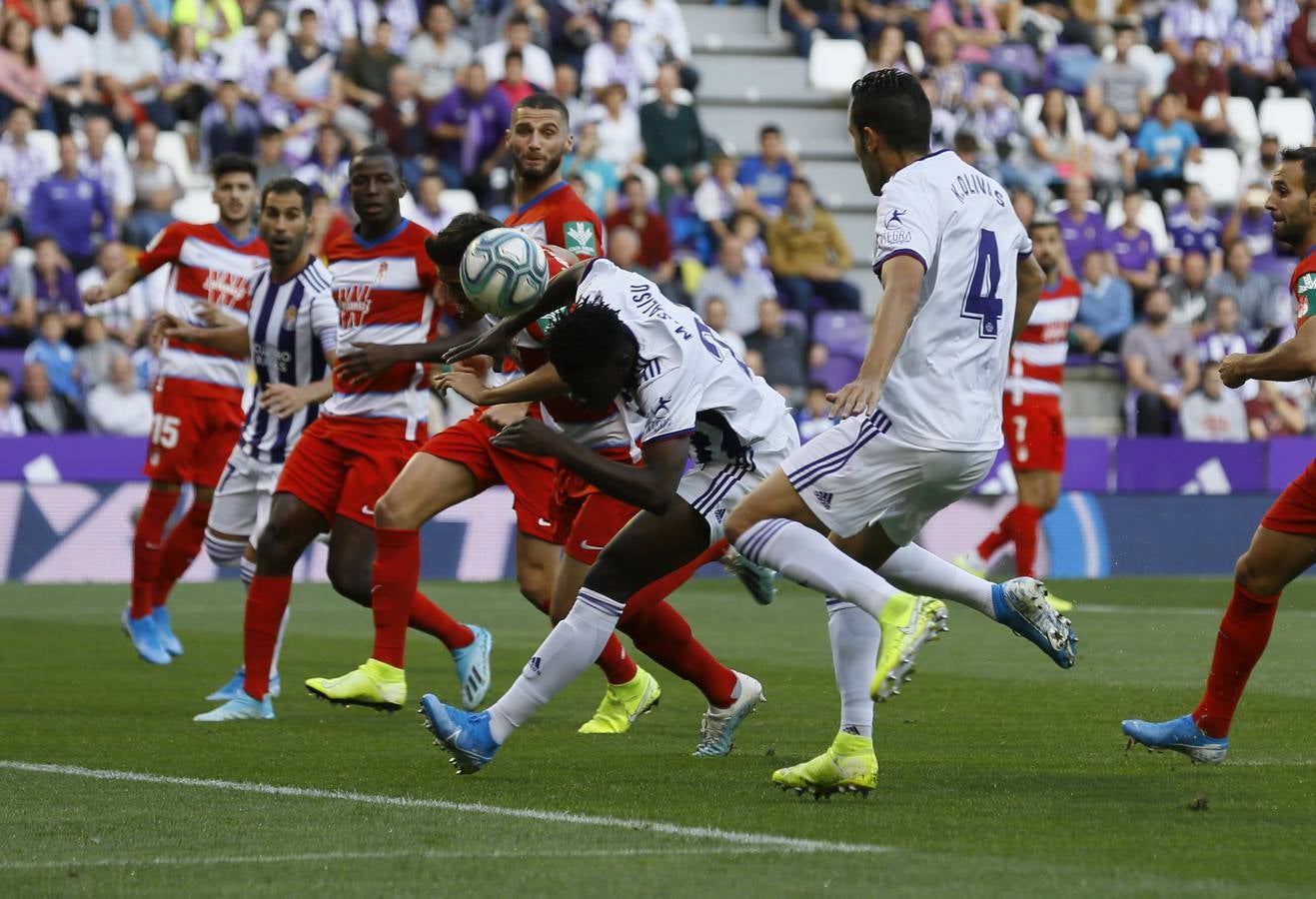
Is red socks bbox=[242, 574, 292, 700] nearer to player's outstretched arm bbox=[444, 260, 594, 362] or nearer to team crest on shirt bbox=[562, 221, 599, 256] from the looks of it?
player's outstretched arm bbox=[444, 260, 594, 362]

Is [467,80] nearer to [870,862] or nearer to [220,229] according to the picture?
[220,229]

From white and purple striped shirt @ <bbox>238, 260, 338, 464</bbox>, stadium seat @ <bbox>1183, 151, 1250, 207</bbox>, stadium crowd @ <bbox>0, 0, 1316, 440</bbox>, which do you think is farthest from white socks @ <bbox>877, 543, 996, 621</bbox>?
stadium seat @ <bbox>1183, 151, 1250, 207</bbox>

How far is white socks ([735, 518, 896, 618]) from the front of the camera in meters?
6.39

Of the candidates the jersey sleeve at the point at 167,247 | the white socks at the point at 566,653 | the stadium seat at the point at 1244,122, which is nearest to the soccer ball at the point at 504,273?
the white socks at the point at 566,653

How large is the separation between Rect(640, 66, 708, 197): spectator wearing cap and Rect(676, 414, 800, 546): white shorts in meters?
16.5

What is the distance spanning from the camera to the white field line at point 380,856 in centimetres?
552

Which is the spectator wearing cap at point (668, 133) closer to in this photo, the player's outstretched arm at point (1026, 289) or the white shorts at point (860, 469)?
the player's outstretched arm at point (1026, 289)

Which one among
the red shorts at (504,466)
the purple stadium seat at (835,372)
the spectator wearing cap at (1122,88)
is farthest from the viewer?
the spectator wearing cap at (1122,88)

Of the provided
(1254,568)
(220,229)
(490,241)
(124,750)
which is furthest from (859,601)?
(220,229)

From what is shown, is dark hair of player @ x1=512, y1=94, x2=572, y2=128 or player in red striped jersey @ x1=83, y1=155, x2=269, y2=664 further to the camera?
player in red striped jersey @ x1=83, y1=155, x2=269, y2=664

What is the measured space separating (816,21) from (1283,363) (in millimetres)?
20923

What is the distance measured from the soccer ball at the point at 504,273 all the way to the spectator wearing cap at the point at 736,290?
1344 centimetres

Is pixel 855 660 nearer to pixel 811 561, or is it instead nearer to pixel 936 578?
pixel 811 561

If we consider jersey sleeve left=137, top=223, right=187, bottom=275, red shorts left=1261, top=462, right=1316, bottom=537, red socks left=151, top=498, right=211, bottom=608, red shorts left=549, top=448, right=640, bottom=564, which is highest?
jersey sleeve left=137, top=223, right=187, bottom=275
